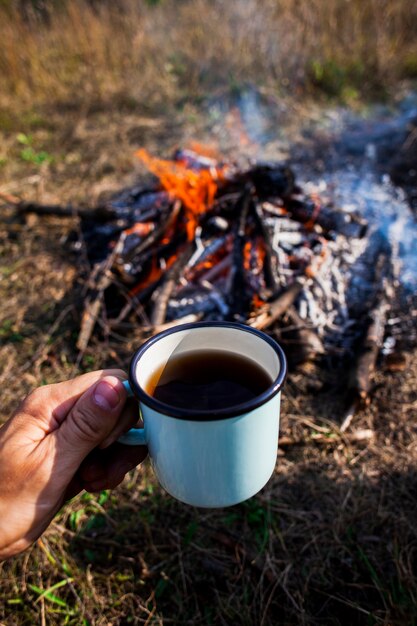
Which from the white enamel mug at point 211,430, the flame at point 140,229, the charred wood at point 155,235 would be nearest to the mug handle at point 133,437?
the white enamel mug at point 211,430

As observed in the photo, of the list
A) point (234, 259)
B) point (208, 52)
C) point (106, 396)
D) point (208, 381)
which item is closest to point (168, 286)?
point (234, 259)

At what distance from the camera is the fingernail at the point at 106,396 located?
43.6 inches

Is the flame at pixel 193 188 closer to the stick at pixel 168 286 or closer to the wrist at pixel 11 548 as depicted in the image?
the stick at pixel 168 286

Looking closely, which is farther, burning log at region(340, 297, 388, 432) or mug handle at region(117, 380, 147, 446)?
burning log at region(340, 297, 388, 432)

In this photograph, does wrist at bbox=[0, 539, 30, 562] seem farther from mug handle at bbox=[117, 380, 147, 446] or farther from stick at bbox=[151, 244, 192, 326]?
stick at bbox=[151, 244, 192, 326]

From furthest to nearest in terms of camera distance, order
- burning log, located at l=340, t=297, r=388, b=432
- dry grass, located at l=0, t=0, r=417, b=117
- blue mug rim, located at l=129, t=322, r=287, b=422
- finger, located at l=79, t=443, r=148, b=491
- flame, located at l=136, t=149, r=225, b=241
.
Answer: dry grass, located at l=0, t=0, r=417, b=117, flame, located at l=136, t=149, r=225, b=241, burning log, located at l=340, t=297, r=388, b=432, finger, located at l=79, t=443, r=148, b=491, blue mug rim, located at l=129, t=322, r=287, b=422

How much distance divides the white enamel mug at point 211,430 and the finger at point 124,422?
0.10ft

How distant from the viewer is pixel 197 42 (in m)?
6.18

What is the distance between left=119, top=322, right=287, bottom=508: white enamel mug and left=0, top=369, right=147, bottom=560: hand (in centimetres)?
8

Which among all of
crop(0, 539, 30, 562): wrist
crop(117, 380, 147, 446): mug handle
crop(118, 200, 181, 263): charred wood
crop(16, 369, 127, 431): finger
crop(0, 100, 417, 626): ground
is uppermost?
crop(16, 369, 127, 431): finger

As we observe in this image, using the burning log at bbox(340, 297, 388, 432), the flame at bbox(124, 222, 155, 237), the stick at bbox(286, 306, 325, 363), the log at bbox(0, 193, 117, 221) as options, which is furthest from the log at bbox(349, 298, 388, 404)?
the log at bbox(0, 193, 117, 221)

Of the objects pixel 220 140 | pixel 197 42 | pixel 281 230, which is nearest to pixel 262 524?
pixel 281 230

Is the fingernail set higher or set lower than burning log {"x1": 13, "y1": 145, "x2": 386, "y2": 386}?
higher

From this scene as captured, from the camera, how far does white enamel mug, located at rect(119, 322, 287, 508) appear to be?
3.12ft
